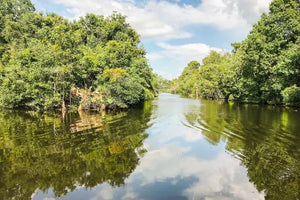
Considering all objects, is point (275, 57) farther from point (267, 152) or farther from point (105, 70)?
point (267, 152)

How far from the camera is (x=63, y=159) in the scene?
798 cm

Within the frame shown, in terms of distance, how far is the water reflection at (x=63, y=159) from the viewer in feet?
20.6

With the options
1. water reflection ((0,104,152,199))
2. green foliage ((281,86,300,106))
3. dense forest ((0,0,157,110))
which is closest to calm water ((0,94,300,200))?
water reflection ((0,104,152,199))

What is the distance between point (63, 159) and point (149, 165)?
3214 millimetres

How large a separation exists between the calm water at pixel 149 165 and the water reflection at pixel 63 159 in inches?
1.0

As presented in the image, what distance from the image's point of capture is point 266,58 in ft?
91.7

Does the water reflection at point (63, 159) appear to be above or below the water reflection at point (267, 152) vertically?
below

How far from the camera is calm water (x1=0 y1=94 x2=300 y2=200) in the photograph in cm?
594

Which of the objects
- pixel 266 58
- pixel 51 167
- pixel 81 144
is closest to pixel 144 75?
pixel 266 58

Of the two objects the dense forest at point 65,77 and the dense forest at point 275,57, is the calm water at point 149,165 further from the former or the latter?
the dense forest at point 275,57

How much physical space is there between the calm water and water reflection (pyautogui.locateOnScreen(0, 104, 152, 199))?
3cm

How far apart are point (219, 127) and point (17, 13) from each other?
53.2 metres

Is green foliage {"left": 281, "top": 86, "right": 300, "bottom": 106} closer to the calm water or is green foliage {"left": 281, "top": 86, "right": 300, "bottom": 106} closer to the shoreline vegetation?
the shoreline vegetation

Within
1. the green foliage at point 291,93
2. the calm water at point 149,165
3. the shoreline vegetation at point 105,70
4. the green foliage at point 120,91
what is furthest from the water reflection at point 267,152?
the shoreline vegetation at point 105,70
